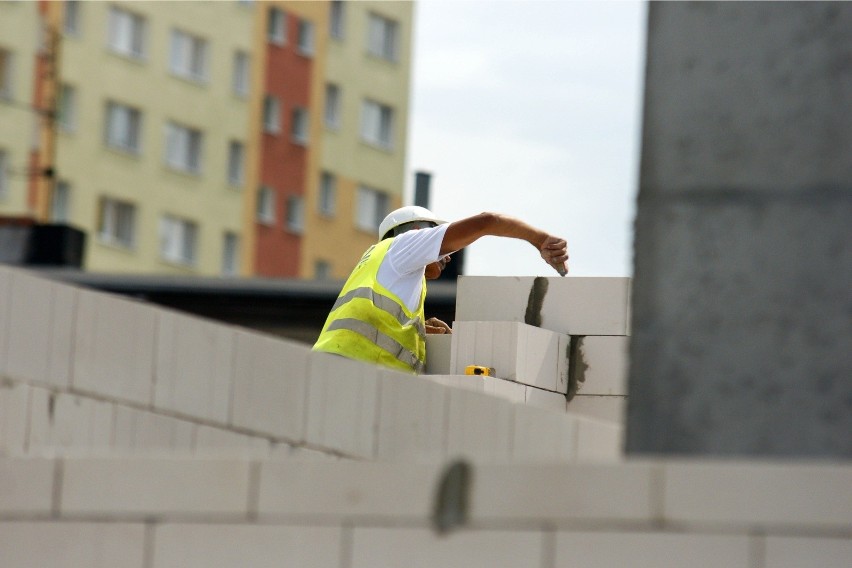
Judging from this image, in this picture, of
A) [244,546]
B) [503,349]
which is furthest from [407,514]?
[503,349]

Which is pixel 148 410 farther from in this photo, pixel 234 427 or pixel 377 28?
pixel 377 28

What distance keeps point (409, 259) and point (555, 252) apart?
0.63 metres

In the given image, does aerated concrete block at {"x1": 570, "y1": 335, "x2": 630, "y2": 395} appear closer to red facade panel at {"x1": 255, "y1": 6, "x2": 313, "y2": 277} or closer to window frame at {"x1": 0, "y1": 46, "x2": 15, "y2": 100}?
window frame at {"x1": 0, "y1": 46, "x2": 15, "y2": 100}

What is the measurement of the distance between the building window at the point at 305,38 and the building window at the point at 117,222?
7.79 m

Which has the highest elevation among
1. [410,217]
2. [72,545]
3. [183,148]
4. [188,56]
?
[188,56]

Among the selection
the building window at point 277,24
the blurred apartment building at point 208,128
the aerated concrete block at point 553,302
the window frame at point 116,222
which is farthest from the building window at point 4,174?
the aerated concrete block at point 553,302

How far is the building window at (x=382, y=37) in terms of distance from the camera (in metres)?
54.6

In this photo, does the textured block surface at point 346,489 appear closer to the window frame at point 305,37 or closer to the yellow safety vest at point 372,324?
the yellow safety vest at point 372,324

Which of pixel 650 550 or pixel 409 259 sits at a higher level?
pixel 409 259

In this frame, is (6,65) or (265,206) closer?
(6,65)

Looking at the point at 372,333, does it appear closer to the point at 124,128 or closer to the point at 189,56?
the point at 124,128

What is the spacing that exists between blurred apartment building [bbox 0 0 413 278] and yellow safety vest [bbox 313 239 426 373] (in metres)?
36.3

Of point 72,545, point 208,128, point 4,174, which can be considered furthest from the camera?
point 208,128

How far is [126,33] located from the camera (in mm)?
48531
